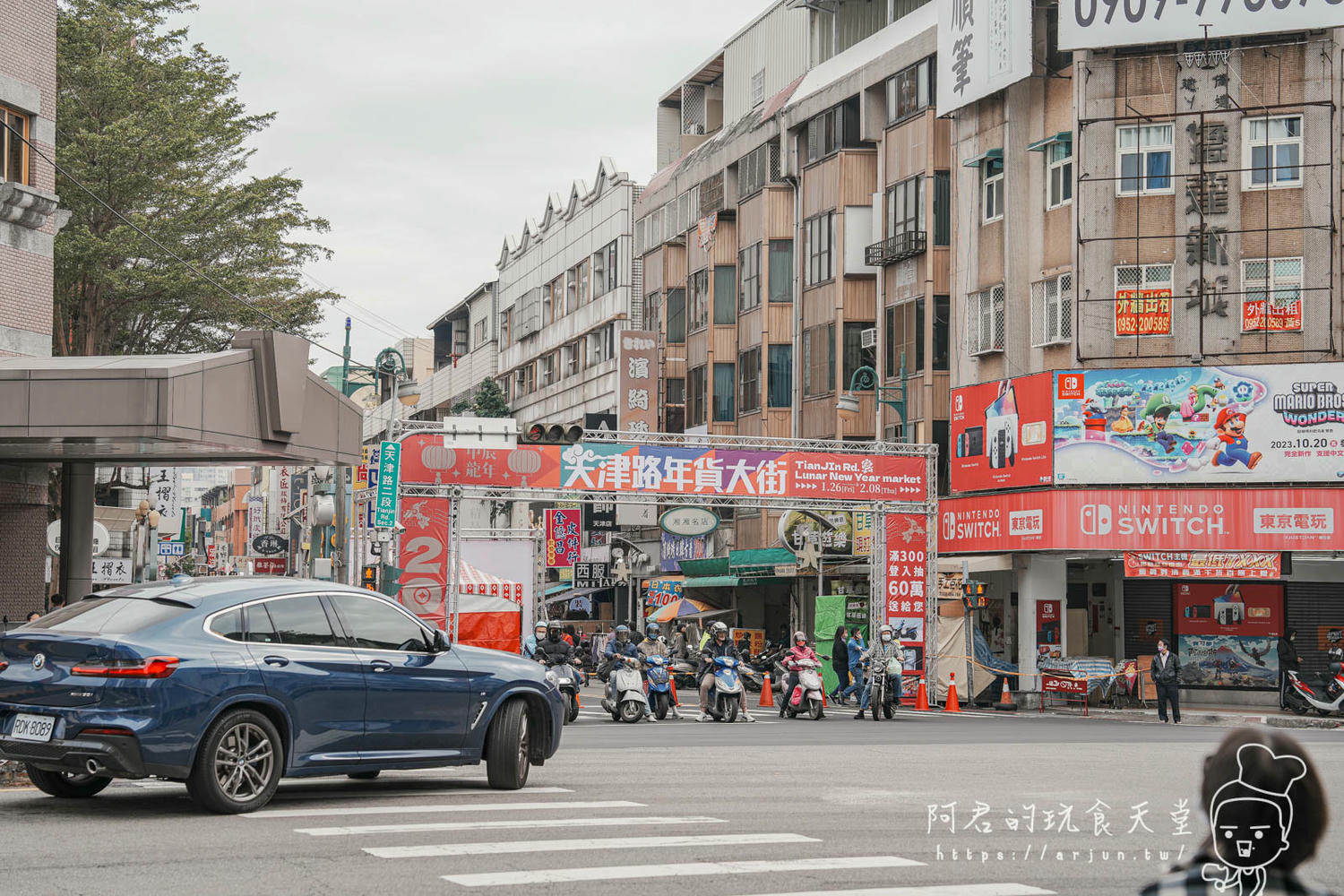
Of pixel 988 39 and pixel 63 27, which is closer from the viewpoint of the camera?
pixel 63 27

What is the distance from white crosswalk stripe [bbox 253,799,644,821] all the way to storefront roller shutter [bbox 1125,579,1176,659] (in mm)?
26815

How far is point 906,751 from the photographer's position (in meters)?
20.0

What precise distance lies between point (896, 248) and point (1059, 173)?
7.19 m

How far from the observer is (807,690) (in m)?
29.2

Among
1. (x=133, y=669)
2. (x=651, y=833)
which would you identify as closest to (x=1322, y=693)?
(x=651, y=833)

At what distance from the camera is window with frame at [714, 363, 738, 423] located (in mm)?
55594

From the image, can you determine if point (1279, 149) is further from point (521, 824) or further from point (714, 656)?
point (521, 824)

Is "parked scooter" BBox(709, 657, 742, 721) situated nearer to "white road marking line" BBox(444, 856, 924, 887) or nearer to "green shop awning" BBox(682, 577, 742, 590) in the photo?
"white road marking line" BBox(444, 856, 924, 887)

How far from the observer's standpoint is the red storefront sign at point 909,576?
3469 centimetres

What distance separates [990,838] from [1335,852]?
2322mm

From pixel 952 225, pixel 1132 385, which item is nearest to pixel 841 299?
pixel 952 225

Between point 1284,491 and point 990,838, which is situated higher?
point 1284,491

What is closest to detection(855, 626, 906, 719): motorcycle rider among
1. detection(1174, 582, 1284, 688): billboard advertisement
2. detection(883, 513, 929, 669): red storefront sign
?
detection(883, 513, 929, 669): red storefront sign

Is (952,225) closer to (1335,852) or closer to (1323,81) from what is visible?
(1323,81)
